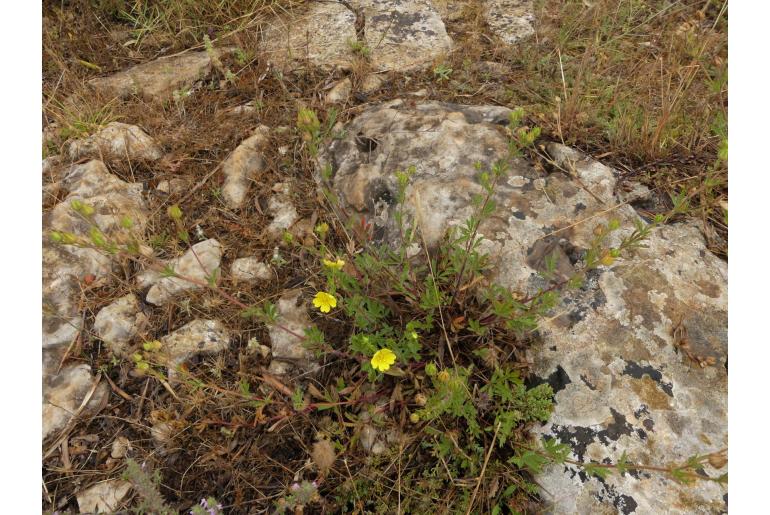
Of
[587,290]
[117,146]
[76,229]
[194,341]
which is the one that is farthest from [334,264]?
[117,146]

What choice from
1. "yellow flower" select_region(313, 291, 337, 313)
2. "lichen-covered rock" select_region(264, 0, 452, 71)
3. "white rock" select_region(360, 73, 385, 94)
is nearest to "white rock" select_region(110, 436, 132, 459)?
"yellow flower" select_region(313, 291, 337, 313)

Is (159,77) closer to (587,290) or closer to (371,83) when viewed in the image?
(371,83)

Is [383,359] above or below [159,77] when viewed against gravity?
below

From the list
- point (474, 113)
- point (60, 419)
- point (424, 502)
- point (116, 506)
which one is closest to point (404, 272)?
point (424, 502)

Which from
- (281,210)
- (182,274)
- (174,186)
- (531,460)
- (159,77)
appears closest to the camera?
(531,460)

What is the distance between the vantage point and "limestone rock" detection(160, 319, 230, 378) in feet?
7.72

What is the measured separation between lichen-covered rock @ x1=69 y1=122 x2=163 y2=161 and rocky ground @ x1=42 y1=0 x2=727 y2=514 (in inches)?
0.6

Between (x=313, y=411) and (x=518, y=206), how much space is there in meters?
1.38

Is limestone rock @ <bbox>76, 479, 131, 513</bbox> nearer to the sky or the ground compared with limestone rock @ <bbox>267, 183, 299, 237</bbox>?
nearer to the ground

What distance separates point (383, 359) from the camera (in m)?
2.00

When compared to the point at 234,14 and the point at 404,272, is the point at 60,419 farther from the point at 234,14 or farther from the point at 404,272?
the point at 234,14

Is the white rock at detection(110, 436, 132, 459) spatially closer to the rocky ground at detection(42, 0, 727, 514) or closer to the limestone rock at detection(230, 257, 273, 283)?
the rocky ground at detection(42, 0, 727, 514)

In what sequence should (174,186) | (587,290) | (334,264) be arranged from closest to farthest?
(334,264), (587,290), (174,186)

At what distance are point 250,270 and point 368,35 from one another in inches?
78.3
